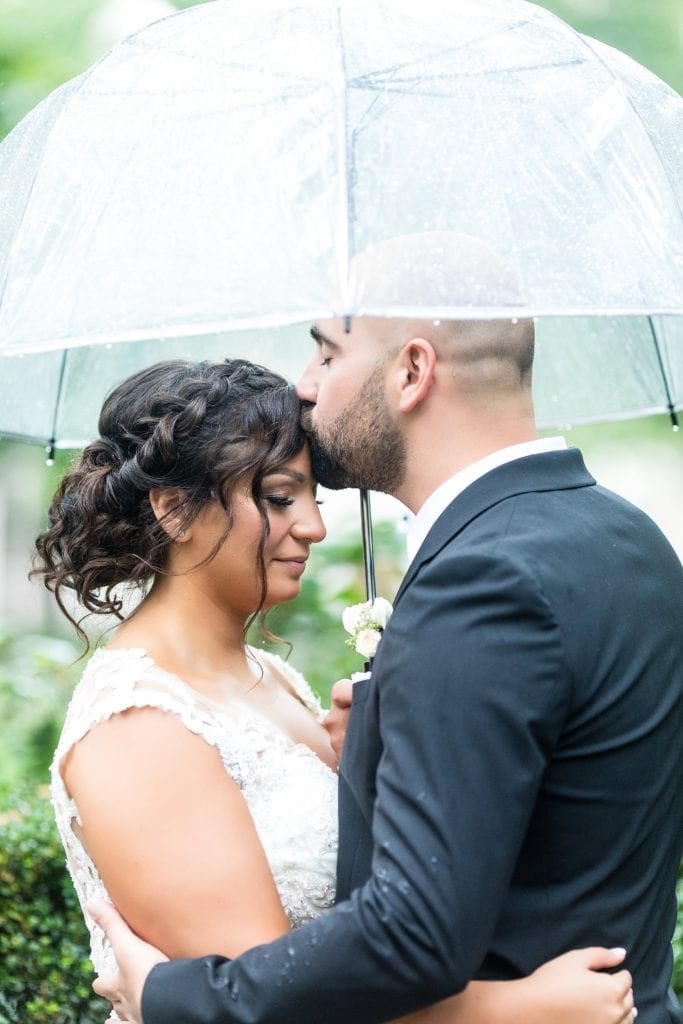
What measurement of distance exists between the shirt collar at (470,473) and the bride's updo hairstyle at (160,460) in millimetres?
557

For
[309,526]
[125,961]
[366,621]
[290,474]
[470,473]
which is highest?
[470,473]

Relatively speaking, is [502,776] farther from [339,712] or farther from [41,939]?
[41,939]

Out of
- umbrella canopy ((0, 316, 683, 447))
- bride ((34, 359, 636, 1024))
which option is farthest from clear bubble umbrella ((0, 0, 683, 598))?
umbrella canopy ((0, 316, 683, 447))

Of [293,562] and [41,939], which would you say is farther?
[41,939]

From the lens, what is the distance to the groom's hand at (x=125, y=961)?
2.44 metres

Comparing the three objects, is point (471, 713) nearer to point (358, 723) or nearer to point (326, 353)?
point (358, 723)

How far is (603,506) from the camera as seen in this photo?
2.51 meters

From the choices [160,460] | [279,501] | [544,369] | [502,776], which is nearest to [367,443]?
[279,501]

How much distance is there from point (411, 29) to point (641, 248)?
610 millimetres

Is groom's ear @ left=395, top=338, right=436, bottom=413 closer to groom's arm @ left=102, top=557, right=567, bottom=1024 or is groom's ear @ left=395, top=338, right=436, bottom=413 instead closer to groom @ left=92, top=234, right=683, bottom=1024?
groom @ left=92, top=234, right=683, bottom=1024

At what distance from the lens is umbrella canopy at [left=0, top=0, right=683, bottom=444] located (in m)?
2.23

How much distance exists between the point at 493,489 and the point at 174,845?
927 mm

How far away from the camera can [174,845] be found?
100.0 inches

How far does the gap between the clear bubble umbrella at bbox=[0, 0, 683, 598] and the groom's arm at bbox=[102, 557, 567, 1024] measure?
53 cm
